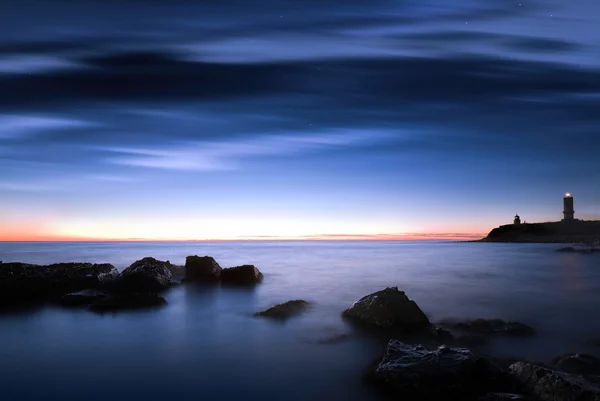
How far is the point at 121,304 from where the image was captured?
12.4 m

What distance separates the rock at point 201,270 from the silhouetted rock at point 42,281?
411cm

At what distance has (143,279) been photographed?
15133 millimetres

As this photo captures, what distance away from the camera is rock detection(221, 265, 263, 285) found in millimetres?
19084

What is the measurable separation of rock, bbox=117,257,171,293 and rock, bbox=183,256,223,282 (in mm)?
2357

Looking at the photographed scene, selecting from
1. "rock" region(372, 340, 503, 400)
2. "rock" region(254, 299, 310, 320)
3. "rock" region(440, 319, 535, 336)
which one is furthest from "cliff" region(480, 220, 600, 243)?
"rock" region(372, 340, 503, 400)

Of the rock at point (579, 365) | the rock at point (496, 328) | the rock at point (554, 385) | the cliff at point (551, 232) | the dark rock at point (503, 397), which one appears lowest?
the cliff at point (551, 232)

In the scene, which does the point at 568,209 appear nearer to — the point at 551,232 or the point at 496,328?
the point at 551,232

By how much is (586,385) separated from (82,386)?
8043mm

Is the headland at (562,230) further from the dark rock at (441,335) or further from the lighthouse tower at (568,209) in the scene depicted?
the dark rock at (441,335)

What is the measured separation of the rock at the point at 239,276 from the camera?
751 inches

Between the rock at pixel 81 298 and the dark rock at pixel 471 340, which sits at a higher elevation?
the rock at pixel 81 298

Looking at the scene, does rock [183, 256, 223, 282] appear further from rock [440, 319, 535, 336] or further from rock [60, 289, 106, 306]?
rock [440, 319, 535, 336]

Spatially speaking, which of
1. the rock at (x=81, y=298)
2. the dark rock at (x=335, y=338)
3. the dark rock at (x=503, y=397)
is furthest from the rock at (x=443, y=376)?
the rock at (x=81, y=298)

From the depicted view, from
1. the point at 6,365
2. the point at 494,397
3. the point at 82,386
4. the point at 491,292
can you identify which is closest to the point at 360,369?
the point at 494,397
